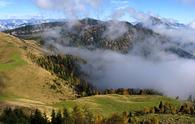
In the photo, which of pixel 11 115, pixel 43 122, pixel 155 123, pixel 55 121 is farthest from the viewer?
pixel 155 123

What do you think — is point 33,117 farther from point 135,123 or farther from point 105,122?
point 135,123

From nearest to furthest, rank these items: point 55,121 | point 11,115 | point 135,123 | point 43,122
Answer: point 11,115 < point 43,122 < point 55,121 < point 135,123

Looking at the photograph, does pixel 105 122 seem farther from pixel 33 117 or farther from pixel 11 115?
pixel 11 115

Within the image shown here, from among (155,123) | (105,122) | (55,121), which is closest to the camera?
(55,121)

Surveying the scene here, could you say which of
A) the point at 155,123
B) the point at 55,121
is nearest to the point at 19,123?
the point at 55,121

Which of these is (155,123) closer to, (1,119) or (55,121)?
(55,121)

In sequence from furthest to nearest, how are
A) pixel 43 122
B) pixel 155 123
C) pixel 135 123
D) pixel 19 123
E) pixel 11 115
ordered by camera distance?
pixel 135 123, pixel 155 123, pixel 43 122, pixel 11 115, pixel 19 123

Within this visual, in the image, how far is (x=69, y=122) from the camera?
405ft

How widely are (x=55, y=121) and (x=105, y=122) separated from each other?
2621 cm

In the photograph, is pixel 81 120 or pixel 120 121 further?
pixel 120 121

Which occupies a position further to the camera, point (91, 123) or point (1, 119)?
point (91, 123)

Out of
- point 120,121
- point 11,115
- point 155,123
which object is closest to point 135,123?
point 155,123

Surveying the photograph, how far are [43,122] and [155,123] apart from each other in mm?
75860

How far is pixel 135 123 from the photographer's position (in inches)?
7746
